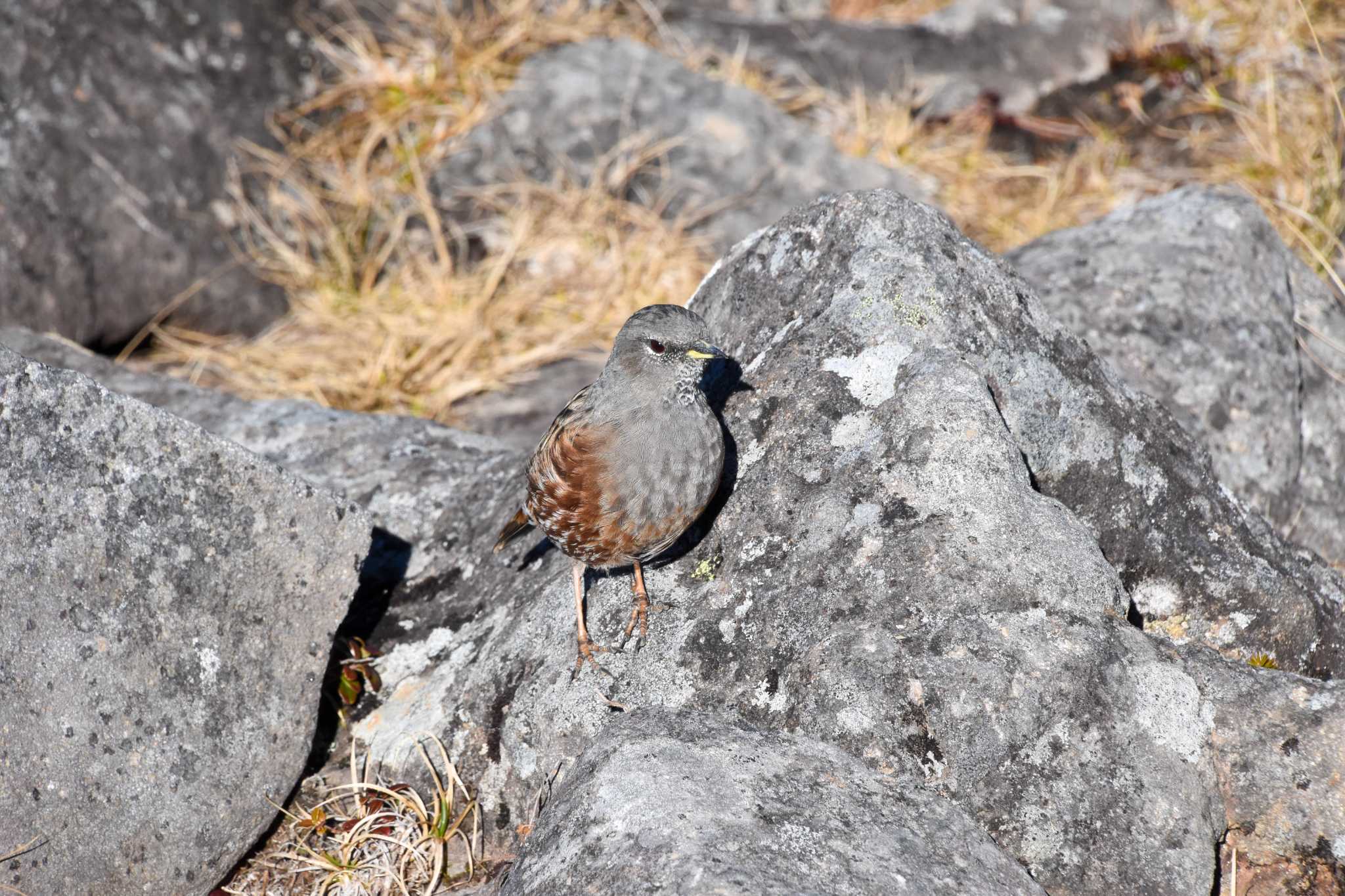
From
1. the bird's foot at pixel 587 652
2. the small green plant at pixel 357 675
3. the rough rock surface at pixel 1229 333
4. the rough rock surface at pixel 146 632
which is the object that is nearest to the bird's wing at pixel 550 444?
the bird's foot at pixel 587 652

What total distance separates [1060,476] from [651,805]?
1923 mm

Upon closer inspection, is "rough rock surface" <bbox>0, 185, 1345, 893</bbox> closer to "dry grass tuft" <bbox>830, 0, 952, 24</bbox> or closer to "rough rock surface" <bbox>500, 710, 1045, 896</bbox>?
"rough rock surface" <bbox>500, 710, 1045, 896</bbox>

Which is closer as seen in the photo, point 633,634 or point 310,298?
point 633,634

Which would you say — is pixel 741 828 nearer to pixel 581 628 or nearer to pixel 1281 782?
pixel 581 628

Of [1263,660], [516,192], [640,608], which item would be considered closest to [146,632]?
[640,608]

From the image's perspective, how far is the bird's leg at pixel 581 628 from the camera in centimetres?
355

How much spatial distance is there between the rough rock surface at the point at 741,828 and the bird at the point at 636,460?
0.67m

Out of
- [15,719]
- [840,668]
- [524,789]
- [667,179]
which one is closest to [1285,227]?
[667,179]

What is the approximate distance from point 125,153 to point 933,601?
21.9 feet

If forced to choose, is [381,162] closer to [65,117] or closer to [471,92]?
[471,92]

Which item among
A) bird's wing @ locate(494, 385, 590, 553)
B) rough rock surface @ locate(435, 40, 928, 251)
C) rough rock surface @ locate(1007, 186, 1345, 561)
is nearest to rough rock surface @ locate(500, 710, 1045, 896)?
bird's wing @ locate(494, 385, 590, 553)

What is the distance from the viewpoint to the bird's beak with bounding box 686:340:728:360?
3.56m

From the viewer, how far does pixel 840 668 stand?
3.12 metres

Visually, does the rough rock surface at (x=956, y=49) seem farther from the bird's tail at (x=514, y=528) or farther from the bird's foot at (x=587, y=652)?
the bird's foot at (x=587, y=652)
